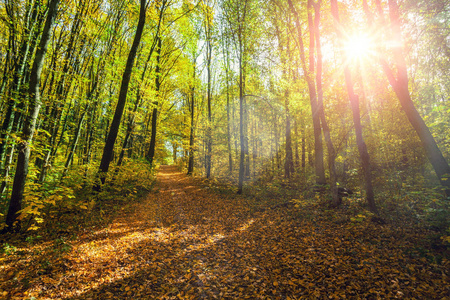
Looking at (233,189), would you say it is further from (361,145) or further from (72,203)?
(72,203)

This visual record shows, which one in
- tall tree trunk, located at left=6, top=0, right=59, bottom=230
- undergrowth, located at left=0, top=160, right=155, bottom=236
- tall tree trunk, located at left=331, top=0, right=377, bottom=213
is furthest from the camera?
tall tree trunk, located at left=331, top=0, right=377, bottom=213

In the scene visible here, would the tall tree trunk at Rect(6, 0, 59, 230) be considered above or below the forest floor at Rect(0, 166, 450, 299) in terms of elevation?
above

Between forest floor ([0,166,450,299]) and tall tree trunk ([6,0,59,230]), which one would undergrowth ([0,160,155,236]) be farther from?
forest floor ([0,166,450,299])

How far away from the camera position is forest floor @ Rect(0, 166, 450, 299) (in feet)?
12.0

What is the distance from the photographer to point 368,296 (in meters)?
3.49

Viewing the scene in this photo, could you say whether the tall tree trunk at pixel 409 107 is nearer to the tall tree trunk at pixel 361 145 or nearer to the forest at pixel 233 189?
the forest at pixel 233 189

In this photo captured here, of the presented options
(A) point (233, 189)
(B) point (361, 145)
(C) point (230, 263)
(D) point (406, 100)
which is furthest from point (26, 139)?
(D) point (406, 100)

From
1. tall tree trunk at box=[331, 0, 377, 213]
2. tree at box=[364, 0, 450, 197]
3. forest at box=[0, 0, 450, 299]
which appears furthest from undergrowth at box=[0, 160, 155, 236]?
tree at box=[364, 0, 450, 197]

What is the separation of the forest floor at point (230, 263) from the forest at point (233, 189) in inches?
1.5

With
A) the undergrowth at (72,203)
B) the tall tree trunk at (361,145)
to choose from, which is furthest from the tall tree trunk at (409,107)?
the undergrowth at (72,203)

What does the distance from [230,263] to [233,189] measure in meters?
8.01

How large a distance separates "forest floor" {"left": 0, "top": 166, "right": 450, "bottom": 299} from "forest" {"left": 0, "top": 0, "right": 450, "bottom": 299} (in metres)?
0.04

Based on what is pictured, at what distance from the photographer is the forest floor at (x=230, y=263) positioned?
3650mm

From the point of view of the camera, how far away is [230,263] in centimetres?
492
